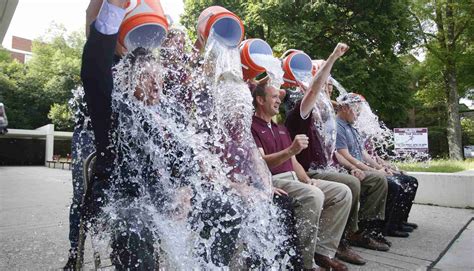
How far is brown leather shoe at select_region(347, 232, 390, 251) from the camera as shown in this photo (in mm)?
3855

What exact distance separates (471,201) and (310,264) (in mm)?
5537

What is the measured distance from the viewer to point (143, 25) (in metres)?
1.90

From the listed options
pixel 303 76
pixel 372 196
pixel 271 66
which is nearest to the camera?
pixel 271 66

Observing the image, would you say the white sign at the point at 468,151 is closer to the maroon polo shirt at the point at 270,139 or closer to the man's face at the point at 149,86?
the maroon polo shirt at the point at 270,139

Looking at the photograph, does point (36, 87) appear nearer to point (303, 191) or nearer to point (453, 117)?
point (453, 117)

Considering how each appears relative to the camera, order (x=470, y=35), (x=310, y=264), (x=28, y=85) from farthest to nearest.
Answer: (x=28, y=85) → (x=470, y=35) → (x=310, y=264)

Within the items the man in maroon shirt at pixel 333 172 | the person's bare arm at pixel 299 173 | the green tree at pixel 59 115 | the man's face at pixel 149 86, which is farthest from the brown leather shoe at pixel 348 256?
the green tree at pixel 59 115

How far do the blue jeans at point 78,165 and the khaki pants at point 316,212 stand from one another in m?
1.42

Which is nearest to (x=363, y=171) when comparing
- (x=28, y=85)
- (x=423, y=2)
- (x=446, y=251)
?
(x=446, y=251)

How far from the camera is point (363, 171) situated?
13.4 feet

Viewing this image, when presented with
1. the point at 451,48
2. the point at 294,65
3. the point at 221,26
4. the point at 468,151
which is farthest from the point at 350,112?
the point at 468,151

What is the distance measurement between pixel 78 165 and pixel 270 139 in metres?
1.50

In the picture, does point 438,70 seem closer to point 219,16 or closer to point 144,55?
point 219,16

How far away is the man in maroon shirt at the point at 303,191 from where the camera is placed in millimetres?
2801
